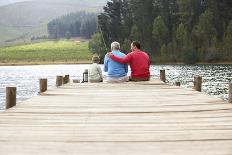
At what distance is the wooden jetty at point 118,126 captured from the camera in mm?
5961

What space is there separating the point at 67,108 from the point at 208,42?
101m

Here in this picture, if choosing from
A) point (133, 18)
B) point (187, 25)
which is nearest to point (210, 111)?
point (187, 25)

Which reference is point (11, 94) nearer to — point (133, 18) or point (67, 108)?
point (67, 108)

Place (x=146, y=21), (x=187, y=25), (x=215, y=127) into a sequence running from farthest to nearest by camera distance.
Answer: (x=146, y=21) → (x=187, y=25) → (x=215, y=127)

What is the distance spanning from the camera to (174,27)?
119m

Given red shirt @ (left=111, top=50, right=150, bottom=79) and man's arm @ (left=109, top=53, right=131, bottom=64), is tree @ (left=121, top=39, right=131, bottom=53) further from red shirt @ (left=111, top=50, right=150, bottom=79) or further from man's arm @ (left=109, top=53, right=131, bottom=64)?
man's arm @ (left=109, top=53, right=131, bottom=64)

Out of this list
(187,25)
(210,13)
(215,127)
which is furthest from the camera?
(187,25)

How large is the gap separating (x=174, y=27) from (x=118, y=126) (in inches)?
4462

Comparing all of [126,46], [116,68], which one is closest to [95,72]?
[116,68]

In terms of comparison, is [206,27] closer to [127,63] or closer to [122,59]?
[127,63]

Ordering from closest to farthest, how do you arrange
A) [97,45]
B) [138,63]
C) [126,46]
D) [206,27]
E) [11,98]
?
[11,98], [138,63], [206,27], [126,46], [97,45]

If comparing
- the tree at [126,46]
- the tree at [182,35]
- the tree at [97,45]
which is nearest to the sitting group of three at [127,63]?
the tree at [182,35]

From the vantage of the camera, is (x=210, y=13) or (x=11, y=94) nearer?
(x=11, y=94)

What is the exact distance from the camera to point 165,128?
7316mm
